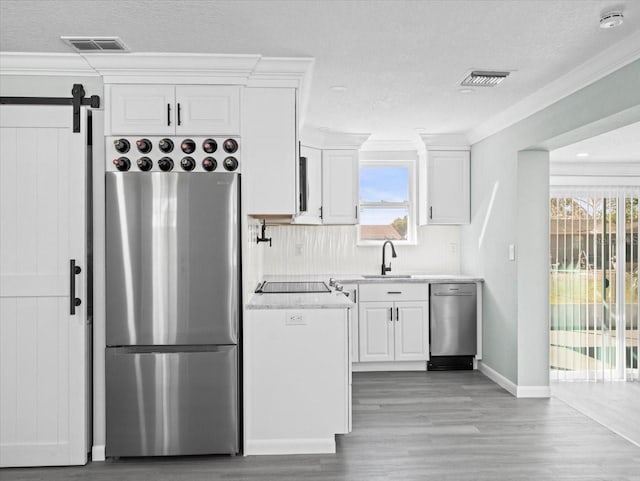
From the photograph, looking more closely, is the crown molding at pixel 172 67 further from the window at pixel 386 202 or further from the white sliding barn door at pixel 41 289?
the window at pixel 386 202

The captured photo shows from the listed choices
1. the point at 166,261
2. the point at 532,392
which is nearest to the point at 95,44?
the point at 166,261

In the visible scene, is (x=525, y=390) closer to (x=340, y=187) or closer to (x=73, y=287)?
(x=340, y=187)

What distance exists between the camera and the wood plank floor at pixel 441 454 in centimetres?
301

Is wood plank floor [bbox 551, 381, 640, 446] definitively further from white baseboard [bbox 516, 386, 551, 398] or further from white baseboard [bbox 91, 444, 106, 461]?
white baseboard [bbox 91, 444, 106, 461]

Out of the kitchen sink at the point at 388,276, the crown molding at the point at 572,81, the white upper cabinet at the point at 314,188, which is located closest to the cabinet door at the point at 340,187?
the white upper cabinet at the point at 314,188

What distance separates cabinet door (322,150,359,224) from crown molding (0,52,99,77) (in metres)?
2.84

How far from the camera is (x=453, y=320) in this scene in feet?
17.9

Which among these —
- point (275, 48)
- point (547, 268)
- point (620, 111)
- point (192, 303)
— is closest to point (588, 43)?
point (620, 111)

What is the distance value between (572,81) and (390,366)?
10.6 ft

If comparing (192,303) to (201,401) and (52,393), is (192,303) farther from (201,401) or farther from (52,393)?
(52,393)

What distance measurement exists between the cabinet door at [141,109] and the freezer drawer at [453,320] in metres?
3.27

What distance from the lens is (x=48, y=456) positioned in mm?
3143

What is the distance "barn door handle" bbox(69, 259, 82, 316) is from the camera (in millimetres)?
3127

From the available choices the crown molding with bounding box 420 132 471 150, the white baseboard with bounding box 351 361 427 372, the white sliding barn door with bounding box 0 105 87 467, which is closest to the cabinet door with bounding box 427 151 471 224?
the crown molding with bounding box 420 132 471 150
